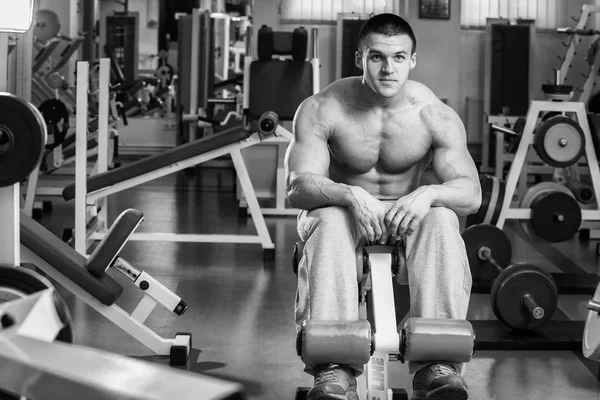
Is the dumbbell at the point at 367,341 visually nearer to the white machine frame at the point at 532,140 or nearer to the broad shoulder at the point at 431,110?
the broad shoulder at the point at 431,110

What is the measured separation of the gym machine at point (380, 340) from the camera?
1.89 meters

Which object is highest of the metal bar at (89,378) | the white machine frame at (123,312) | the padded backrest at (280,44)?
the padded backrest at (280,44)

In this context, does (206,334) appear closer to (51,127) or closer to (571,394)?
(571,394)

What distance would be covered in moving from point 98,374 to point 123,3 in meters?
10.6

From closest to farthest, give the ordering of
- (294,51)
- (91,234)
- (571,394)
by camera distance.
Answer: (571,394)
(91,234)
(294,51)

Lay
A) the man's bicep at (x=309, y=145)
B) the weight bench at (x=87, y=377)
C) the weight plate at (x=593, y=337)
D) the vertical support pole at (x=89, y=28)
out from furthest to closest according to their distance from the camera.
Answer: the vertical support pole at (x=89, y=28) → the weight plate at (x=593, y=337) → the man's bicep at (x=309, y=145) → the weight bench at (x=87, y=377)

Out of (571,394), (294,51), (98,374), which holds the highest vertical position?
(294,51)

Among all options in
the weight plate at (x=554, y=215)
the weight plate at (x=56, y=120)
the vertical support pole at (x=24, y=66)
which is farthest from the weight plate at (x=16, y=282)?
the weight plate at (x=56, y=120)

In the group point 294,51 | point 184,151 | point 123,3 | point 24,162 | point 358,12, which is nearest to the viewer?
point 24,162

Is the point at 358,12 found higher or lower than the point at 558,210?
higher

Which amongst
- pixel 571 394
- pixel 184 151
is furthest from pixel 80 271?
pixel 184 151

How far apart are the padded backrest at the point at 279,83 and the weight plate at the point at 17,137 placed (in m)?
3.44

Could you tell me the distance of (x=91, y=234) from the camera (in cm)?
459

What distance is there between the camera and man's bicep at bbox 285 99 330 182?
2.19 metres
